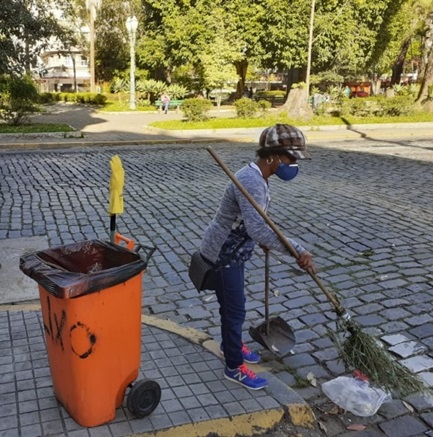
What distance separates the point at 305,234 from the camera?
267 inches

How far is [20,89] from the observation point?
1866 cm

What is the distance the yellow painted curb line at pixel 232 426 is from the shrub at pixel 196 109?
62.0ft

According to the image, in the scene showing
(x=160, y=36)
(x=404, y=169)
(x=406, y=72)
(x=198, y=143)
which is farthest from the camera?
(x=406, y=72)

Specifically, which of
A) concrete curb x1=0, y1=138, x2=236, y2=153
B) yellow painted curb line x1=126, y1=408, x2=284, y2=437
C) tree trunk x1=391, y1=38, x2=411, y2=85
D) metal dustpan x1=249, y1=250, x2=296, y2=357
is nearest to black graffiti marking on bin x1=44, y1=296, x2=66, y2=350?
yellow painted curb line x1=126, y1=408, x2=284, y2=437

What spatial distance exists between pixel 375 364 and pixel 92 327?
171cm

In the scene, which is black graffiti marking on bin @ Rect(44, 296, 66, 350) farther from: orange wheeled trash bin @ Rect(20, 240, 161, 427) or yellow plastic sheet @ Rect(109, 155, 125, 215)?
yellow plastic sheet @ Rect(109, 155, 125, 215)

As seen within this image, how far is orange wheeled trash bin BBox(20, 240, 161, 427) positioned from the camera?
2574mm

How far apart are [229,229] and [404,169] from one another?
31.8ft

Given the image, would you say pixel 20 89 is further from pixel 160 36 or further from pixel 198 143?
pixel 160 36

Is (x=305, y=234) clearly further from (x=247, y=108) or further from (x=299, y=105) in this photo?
(x=299, y=105)

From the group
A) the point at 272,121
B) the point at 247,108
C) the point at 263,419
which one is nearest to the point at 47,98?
the point at 247,108

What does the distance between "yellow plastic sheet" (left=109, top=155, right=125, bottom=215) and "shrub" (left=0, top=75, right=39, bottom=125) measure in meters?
16.9

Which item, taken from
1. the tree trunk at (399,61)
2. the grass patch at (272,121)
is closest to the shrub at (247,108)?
the grass patch at (272,121)

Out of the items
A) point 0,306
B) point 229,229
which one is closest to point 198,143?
point 0,306
